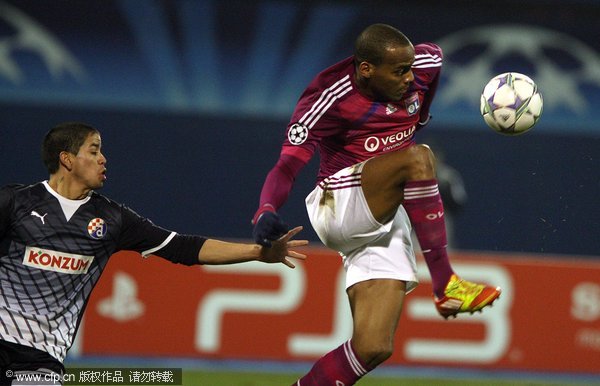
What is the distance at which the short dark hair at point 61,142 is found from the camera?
4918 mm

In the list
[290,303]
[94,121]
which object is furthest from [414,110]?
[94,121]

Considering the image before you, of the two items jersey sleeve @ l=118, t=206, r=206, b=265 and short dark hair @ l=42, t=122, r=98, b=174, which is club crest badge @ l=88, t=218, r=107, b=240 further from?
short dark hair @ l=42, t=122, r=98, b=174

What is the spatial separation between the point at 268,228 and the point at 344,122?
0.85 meters

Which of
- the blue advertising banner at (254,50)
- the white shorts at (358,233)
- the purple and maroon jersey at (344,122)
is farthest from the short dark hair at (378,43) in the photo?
the blue advertising banner at (254,50)

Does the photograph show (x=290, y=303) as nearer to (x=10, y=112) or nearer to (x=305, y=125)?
(x=305, y=125)

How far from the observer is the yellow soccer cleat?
4891 mm

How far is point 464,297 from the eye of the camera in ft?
16.1

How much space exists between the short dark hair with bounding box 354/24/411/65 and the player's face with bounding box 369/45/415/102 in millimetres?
26

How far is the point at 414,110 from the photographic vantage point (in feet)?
17.6

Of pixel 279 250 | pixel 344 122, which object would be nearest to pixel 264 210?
pixel 279 250

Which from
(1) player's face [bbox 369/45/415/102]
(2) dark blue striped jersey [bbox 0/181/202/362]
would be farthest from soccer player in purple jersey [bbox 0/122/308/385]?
(1) player's face [bbox 369/45/415/102]

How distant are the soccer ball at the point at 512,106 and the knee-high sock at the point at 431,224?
0.67 metres

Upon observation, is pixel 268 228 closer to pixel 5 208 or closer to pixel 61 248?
pixel 61 248

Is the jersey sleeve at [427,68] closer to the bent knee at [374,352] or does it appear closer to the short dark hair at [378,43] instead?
the short dark hair at [378,43]
